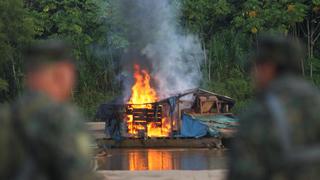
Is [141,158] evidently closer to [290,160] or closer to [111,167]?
[111,167]

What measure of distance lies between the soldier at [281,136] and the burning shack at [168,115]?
22.5 metres

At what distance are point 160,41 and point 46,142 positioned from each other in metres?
31.5

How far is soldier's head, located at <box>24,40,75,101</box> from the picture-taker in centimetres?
357

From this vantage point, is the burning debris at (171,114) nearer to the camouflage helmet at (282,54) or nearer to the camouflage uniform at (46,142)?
the camouflage helmet at (282,54)

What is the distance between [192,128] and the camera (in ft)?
86.2

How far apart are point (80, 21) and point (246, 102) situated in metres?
8.49

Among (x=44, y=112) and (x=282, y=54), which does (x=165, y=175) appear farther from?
(x=44, y=112)

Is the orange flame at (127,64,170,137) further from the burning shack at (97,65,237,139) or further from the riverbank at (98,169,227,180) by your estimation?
the riverbank at (98,169,227,180)

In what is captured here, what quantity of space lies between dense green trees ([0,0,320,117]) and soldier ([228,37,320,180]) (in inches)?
1074

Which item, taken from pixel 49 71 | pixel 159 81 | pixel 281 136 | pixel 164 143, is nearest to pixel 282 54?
pixel 281 136

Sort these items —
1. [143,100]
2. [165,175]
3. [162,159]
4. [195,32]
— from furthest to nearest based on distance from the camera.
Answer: [195,32] → [143,100] → [162,159] → [165,175]

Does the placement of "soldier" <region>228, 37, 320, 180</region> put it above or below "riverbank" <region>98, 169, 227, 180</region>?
above

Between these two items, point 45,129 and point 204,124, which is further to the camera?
point 204,124

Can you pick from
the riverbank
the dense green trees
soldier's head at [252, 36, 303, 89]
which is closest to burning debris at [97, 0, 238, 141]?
the dense green trees
